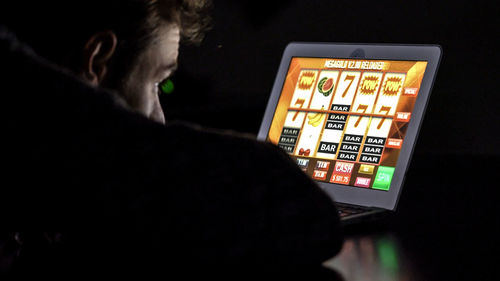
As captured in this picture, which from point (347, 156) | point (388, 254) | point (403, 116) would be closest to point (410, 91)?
point (403, 116)

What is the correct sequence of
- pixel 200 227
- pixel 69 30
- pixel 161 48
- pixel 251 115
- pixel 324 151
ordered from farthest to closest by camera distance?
pixel 251 115 < pixel 324 151 < pixel 161 48 < pixel 69 30 < pixel 200 227

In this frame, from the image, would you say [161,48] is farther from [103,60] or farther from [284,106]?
[284,106]

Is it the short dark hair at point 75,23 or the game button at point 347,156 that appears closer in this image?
the short dark hair at point 75,23

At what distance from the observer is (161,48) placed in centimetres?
75

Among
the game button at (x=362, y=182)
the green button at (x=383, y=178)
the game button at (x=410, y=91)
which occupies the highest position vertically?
the game button at (x=410, y=91)

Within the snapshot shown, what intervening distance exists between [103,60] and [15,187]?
0.20m

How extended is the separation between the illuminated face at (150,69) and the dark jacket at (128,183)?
187 mm

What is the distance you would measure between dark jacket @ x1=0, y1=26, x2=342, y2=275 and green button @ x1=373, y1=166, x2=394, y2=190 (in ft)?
1.92

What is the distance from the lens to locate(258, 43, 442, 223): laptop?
1126 mm

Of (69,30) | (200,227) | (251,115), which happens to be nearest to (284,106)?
(251,115)

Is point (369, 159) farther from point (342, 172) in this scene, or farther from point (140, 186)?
point (140, 186)

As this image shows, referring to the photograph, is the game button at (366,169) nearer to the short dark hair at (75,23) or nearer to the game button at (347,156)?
the game button at (347,156)

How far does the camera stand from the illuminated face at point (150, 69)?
720 millimetres

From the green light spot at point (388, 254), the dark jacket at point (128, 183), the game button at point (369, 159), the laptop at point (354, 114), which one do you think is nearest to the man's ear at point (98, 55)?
the dark jacket at point (128, 183)
